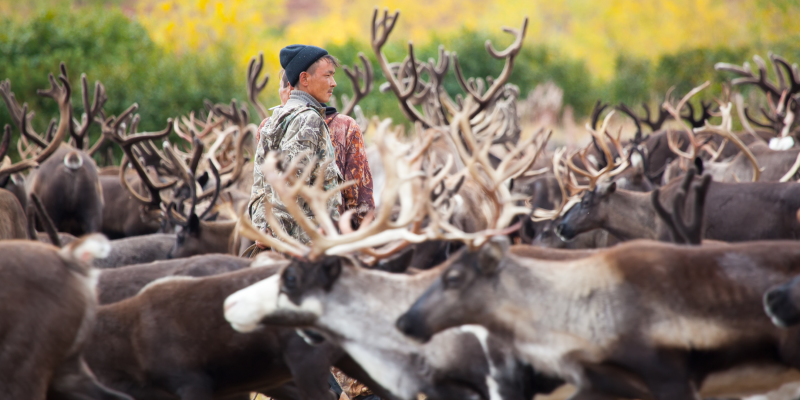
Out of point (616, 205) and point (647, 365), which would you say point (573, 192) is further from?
point (647, 365)

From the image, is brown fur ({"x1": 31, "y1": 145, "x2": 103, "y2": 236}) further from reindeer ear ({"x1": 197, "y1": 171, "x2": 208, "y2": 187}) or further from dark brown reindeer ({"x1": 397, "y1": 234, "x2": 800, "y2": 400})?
dark brown reindeer ({"x1": 397, "y1": 234, "x2": 800, "y2": 400})

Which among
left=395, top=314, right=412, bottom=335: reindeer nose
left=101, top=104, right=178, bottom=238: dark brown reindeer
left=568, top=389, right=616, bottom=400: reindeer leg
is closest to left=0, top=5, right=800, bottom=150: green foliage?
left=101, top=104, right=178, bottom=238: dark brown reindeer

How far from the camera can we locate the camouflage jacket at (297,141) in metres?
4.76

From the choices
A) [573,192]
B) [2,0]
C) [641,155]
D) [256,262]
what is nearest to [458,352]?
[256,262]

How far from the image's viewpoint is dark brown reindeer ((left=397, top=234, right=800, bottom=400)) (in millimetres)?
3494

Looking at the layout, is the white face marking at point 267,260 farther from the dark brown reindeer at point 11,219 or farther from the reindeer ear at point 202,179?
the reindeer ear at point 202,179

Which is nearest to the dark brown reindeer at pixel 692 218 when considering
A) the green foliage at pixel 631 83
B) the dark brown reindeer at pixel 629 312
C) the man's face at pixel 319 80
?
the dark brown reindeer at pixel 629 312

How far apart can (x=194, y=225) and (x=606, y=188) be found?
350 cm

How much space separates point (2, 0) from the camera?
3997 centimetres

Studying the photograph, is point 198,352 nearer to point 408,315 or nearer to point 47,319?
point 47,319

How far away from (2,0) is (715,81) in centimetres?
3208

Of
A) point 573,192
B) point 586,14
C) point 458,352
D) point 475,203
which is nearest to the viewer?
point 458,352

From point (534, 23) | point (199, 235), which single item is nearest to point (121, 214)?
point (199, 235)

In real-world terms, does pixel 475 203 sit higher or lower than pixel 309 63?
lower
